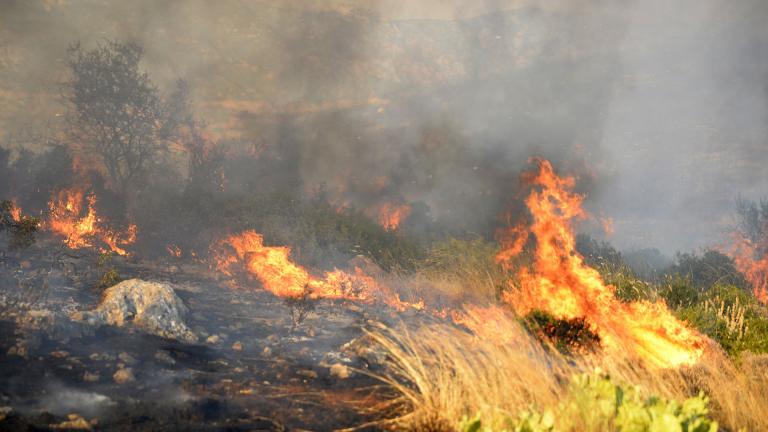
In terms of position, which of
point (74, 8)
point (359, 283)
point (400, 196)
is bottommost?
point (359, 283)

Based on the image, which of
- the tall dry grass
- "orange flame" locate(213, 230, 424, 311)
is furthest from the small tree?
the tall dry grass

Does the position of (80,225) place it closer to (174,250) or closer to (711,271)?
(174,250)

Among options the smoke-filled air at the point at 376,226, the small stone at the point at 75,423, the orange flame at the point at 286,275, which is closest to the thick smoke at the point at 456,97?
the smoke-filled air at the point at 376,226

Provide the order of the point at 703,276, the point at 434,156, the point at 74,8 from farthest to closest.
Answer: the point at 74,8 < the point at 434,156 < the point at 703,276

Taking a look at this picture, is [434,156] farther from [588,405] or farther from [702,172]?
[588,405]

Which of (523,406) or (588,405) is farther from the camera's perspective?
(523,406)

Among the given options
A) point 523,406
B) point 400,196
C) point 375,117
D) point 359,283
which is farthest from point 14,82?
point 523,406

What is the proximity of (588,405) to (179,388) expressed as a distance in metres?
4.12

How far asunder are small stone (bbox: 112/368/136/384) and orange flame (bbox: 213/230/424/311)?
450 centimetres

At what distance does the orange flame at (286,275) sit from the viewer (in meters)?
10.5

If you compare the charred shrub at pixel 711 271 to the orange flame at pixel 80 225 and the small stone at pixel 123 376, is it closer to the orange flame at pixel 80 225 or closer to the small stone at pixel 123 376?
the small stone at pixel 123 376

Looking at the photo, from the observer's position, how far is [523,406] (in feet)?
12.7

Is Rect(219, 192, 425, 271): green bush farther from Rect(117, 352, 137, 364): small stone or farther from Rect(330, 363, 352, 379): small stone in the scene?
Rect(117, 352, 137, 364): small stone

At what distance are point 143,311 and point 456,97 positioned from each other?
37975 millimetres
